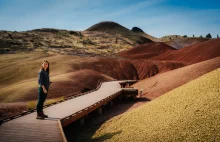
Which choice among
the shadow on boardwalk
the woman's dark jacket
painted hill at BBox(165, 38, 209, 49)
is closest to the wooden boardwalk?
the shadow on boardwalk

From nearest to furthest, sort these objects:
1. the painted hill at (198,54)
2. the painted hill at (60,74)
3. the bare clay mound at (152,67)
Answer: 1. the painted hill at (60,74)
2. the bare clay mound at (152,67)
3. the painted hill at (198,54)

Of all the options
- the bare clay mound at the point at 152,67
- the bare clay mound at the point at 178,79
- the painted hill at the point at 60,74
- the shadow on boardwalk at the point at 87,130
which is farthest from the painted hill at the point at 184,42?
the shadow on boardwalk at the point at 87,130

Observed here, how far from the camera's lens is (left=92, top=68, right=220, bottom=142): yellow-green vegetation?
23.2 feet

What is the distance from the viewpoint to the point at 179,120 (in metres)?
7.84

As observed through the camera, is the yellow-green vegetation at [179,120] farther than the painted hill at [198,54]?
No

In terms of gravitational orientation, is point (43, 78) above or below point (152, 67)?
above

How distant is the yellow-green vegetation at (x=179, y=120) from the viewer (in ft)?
23.2

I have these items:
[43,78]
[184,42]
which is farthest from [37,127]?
[184,42]

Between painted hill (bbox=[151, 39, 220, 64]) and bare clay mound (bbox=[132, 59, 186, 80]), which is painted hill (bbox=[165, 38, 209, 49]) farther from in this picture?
bare clay mound (bbox=[132, 59, 186, 80])

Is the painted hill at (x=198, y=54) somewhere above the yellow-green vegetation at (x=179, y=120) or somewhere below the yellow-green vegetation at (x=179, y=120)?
above

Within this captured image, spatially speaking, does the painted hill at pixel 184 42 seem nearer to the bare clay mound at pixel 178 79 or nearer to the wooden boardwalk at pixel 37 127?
the bare clay mound at pixel 178 79

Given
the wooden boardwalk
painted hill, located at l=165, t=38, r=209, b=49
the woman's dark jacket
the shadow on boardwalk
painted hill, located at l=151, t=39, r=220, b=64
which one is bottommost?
the shadow on boardwalk

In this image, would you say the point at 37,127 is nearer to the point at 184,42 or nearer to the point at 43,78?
the point at 43,78

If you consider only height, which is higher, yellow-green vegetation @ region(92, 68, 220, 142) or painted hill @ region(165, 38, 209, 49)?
painted hill @ region(165, 38, 209, 49)
